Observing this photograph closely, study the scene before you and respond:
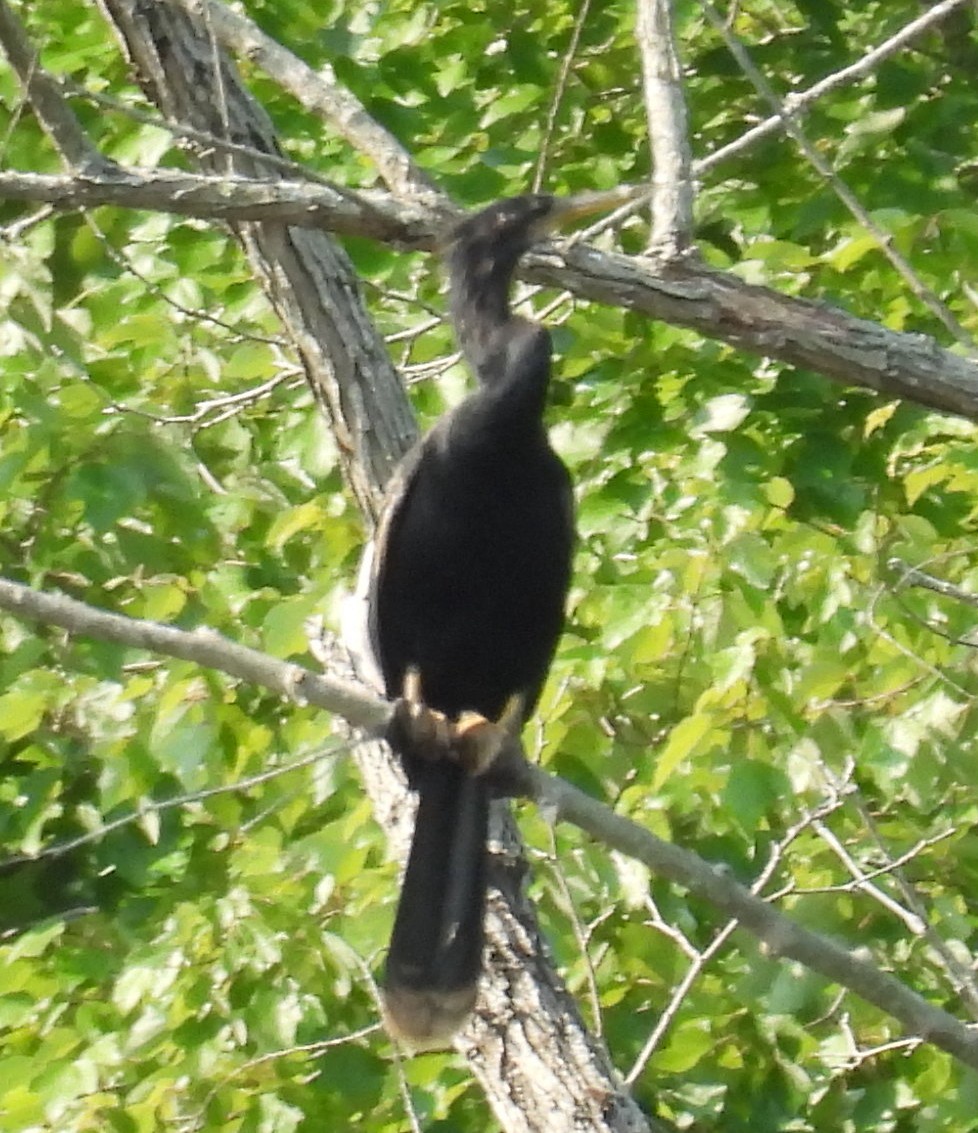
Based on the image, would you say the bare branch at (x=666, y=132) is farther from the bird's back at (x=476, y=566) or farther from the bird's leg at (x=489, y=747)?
the bird's leg at (x=489, y=747)

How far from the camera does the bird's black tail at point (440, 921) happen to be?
2604 mm

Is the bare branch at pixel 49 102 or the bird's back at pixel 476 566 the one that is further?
the bird's back at pixel 476 566

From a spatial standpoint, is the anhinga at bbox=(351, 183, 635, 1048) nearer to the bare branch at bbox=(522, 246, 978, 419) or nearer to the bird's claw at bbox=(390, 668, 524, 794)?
the bird's claw at bbox=(390, 668, 524, 794)

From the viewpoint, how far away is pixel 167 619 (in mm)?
3490

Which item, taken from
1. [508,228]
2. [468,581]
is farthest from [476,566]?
[508,228]

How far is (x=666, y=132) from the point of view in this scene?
2.68 meters

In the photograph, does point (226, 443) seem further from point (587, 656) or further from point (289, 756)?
point (587, 656)

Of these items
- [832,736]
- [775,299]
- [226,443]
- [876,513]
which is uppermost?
[775,299]

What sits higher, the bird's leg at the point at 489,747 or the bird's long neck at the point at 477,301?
the bird's long neck at the point at 477,301

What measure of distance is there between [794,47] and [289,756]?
1794mm

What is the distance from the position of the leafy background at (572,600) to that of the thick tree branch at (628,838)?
2.35ft

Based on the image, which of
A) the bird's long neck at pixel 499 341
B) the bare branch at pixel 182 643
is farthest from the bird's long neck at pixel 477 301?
the bare branch at pixel 182 643

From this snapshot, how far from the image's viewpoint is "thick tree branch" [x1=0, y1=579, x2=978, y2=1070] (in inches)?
80.4

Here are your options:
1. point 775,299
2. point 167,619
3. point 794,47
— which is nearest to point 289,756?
point 167,619
